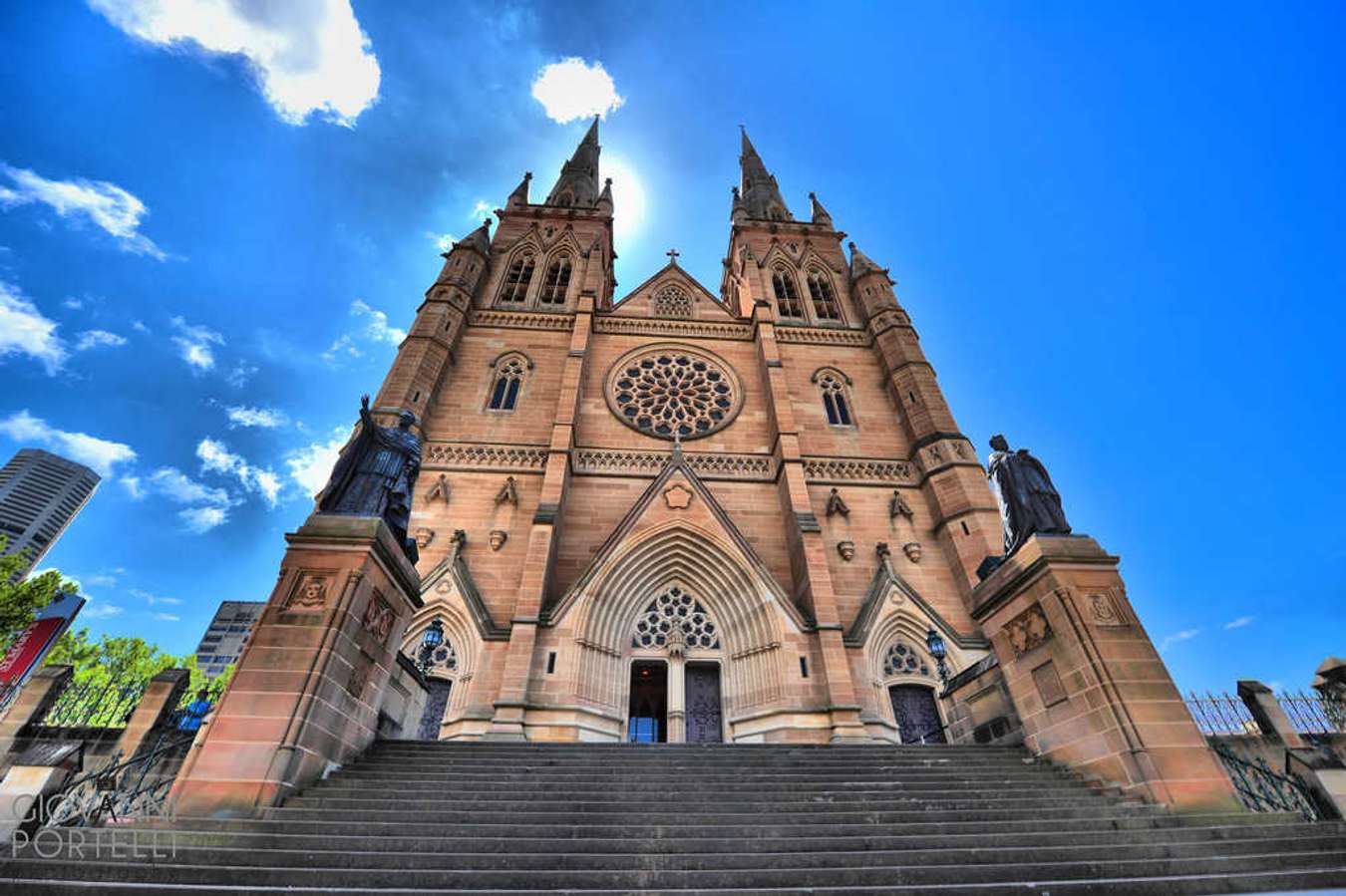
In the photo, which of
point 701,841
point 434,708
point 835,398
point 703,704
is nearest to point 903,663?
point 703,704

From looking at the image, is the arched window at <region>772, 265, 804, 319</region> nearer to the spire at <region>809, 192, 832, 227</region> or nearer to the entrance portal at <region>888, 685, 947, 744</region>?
the spire at <region>809, 192, 832, 227</region>

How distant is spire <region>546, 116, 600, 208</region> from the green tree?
21423 millimetres

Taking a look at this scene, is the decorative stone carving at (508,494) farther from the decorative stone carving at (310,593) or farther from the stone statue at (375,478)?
the decorative stone carving at (310,593)

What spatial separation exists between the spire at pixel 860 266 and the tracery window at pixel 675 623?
50.4 ft

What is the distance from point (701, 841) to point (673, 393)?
14387 millimetres

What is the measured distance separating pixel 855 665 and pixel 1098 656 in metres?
6.62

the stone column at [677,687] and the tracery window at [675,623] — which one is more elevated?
the tracery window at [675,623]

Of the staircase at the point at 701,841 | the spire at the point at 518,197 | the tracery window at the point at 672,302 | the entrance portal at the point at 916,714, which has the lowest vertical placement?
the staircase at the point at 701,841

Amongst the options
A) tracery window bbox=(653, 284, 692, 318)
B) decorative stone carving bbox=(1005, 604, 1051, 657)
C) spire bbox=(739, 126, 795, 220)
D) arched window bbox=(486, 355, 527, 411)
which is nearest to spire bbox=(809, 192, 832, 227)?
spire bbox=(739, 126, 795, 220)

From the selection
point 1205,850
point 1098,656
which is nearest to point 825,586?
point 1098,656

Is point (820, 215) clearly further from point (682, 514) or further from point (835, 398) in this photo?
point (682, 514)

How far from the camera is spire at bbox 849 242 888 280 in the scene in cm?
2153

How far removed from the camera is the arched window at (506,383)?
16.7 m

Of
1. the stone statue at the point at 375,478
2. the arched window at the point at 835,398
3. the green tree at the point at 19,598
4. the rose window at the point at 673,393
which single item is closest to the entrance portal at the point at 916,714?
the arched window at the point at 835,398
